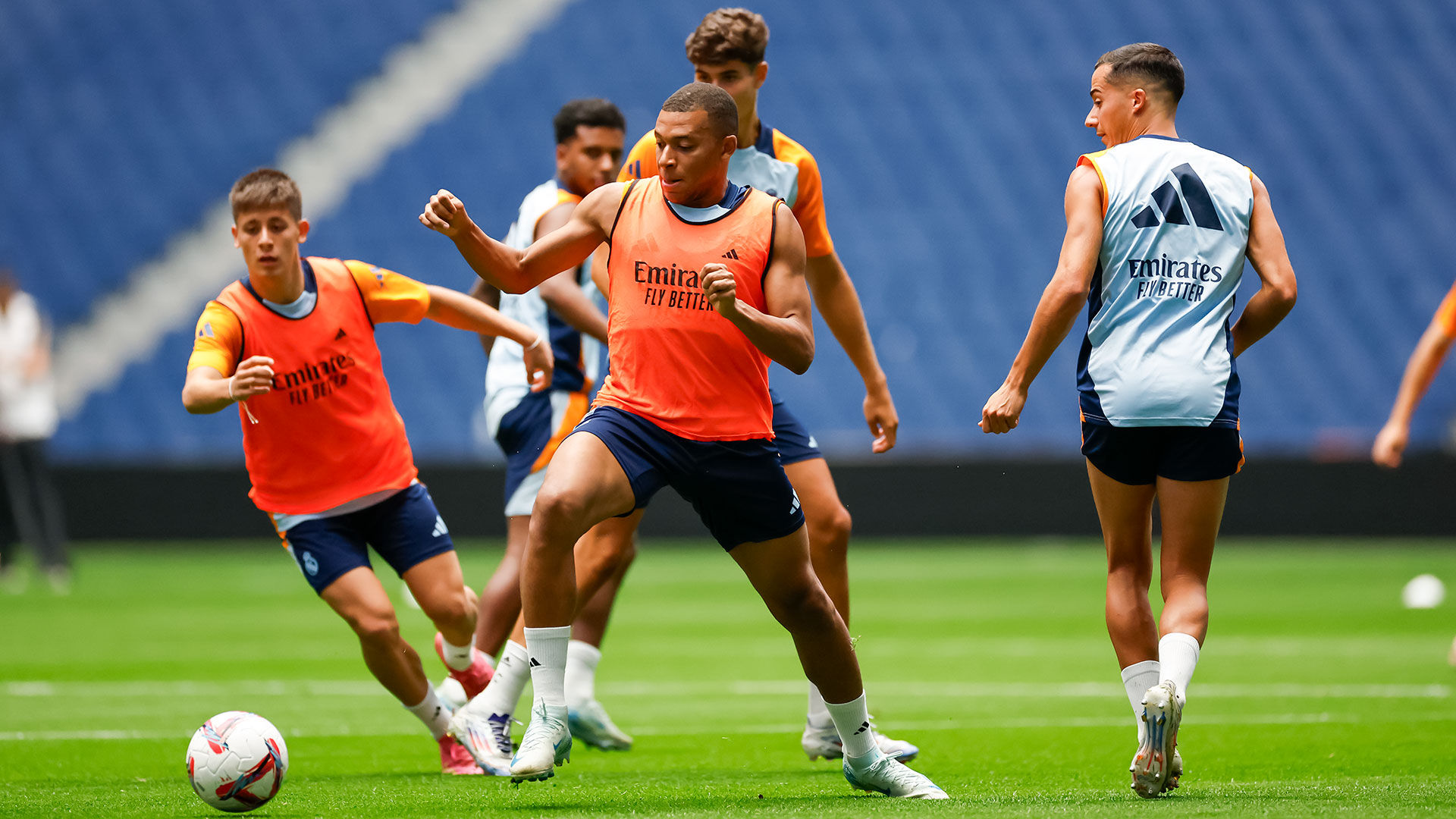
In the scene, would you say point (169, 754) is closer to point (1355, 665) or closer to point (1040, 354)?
point (1040, 354)

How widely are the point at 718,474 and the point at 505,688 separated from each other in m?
1.22

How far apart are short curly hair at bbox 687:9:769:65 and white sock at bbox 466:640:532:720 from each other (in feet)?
7.18

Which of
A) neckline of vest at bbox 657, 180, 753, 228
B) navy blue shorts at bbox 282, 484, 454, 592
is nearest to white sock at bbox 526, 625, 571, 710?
navy blue shorts at bbox 282, 484, 454, 592

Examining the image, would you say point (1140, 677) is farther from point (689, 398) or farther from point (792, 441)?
point (689, 398)

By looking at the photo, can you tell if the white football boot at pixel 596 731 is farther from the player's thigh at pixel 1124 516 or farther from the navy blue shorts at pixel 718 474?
the player's thigh at pixel 1124 516

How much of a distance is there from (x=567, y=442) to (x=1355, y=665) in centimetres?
571

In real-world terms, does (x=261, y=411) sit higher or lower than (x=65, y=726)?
higher

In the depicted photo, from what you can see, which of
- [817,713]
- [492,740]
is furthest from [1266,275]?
[492,740]

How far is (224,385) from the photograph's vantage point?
16.6 feet

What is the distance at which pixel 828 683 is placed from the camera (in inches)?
194

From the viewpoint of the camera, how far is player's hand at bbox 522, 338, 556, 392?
18.7ft

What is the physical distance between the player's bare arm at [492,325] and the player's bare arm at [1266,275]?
2387 millimetres

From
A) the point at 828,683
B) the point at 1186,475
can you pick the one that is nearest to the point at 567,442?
the point at 828,683

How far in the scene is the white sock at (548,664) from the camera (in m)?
4.65
